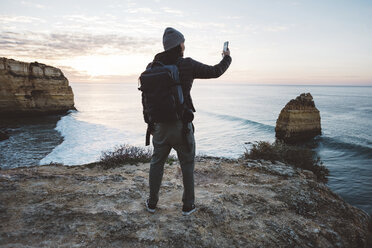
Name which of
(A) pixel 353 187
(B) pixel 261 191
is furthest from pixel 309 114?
(B) pixel 261 191

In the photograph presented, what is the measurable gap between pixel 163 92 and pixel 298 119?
17830 millimetres

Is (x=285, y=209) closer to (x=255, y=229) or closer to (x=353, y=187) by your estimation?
(x=255, y=229)

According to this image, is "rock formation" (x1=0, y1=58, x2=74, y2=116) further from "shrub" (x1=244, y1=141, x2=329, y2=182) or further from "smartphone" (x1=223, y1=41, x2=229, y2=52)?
"smartphone" (x1=223, y1=41, x2=229, y2=52)

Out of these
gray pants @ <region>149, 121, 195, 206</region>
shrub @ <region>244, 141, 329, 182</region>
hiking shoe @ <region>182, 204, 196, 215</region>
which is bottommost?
shrub @ <region>244, 141, 329, 182</region>

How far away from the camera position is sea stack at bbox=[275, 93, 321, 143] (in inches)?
677

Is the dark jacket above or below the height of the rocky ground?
above

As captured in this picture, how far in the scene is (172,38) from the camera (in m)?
2.55

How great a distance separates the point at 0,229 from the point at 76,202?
0.98 m

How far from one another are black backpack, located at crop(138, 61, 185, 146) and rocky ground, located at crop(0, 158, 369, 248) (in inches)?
61.7

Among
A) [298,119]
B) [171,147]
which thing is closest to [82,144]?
[171,147]

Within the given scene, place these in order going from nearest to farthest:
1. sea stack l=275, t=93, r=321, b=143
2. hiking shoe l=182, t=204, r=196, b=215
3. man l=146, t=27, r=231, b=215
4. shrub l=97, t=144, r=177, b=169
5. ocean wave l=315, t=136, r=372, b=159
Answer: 1. man l=146, t=27, r=231, b=215
2. hiking shoe l=182, t=204, r=196, b=215
3. shrub l=97, t=144, r=177, b=169
4. ocean wave l=315, t=136, r=372, b=159
5. sea stack l=275, t=93, r=321, b=143

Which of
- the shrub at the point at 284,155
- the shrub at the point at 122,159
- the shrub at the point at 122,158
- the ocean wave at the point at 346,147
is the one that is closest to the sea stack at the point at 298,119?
the ocean wave at the point at 346,147

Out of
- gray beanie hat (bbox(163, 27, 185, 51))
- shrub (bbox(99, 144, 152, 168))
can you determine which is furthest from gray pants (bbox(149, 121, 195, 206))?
shrub (bbox(99, 144, 152, 168))

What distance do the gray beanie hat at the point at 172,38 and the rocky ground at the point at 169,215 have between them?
2409 mm
